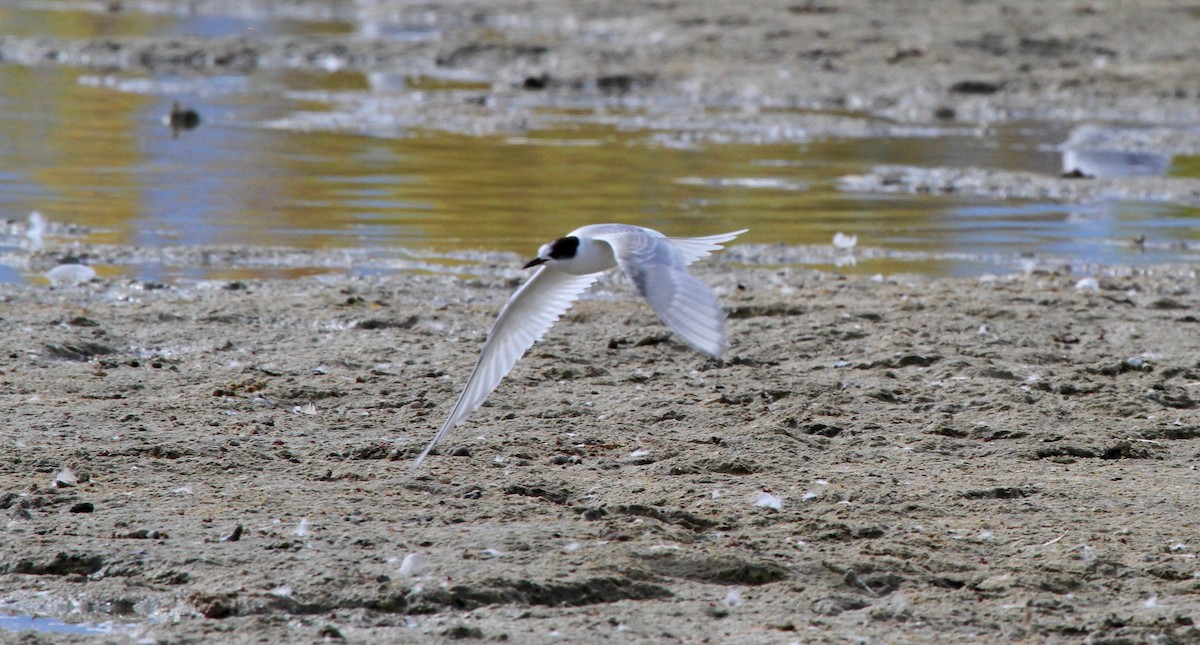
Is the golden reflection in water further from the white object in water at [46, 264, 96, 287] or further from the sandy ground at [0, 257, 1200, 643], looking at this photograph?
the sandy ground at [0, 257, 1200, 643]

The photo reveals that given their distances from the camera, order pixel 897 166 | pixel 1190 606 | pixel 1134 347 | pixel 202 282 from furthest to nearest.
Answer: pixel 897 166 < pixel 202 282 < pixel 1134 347 < pixel 1190 606

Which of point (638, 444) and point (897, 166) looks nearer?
point (638, 444)

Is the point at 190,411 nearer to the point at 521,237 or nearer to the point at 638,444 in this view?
the point at 638,444

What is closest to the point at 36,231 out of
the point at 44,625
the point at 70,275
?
the point at 70,275

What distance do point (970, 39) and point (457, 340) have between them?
1340 centimetres

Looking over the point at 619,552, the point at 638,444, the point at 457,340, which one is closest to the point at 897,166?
the point at 457,340

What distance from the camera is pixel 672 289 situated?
4.64 metres

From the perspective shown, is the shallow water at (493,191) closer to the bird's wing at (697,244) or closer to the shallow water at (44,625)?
the bird's wing at (697,244)

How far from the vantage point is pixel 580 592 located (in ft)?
14.8

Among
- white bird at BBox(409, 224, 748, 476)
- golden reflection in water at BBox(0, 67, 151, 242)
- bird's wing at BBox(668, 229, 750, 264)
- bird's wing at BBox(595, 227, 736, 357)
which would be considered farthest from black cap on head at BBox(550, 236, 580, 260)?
golden reflection in water at BBox(0, 67, 151, 242)

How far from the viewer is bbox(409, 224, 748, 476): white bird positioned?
4.51 metres

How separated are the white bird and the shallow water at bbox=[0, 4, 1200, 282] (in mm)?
3704

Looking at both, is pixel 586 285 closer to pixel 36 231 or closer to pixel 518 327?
pixel 518 327

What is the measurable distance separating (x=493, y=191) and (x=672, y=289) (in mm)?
7752
